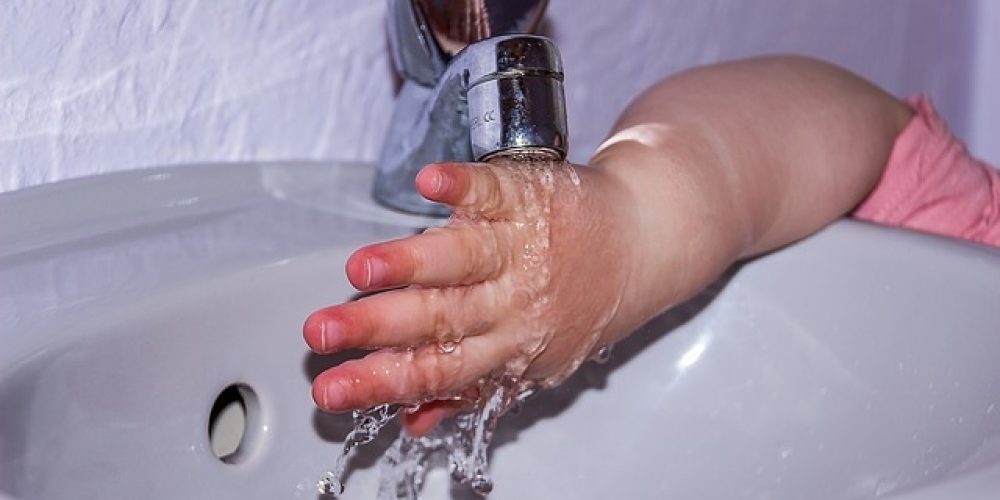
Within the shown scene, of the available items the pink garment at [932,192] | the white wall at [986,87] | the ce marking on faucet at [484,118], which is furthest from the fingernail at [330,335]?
the white wall at [986,87]

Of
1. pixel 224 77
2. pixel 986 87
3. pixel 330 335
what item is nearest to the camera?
pixel 330 335

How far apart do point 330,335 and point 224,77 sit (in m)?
0.24

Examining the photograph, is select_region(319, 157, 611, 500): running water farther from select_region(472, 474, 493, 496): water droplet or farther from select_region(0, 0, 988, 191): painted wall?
select_region(0, 0, 988, 191): painted wall

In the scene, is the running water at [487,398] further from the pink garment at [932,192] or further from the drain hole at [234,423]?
the pink garment at [932,192]

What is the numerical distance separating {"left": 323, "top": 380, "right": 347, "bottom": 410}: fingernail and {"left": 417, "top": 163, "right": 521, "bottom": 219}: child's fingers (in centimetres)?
6

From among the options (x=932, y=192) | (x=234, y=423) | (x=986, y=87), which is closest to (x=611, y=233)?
(x=234, y=423)

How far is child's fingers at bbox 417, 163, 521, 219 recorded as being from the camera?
35cm

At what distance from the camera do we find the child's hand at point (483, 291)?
34cm

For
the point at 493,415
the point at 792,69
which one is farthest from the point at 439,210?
the point at 792,69

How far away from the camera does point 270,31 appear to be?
55cm

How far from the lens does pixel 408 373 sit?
36 centimetres

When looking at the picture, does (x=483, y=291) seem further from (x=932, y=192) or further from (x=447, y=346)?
(x=932, y=192)

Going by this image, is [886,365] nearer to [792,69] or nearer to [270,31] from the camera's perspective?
[792,69]

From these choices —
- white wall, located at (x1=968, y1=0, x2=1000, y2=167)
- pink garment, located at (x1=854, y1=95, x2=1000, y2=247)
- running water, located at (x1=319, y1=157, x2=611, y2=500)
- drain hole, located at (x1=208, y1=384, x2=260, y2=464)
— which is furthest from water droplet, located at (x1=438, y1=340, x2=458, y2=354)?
white wall, located at (x1=968, y1=0, x2=1000, y2=167)
